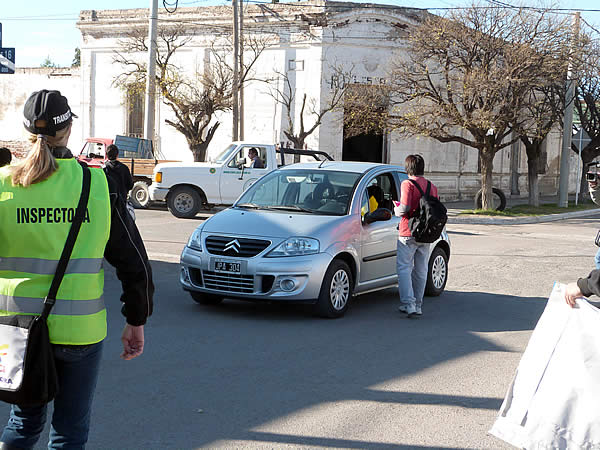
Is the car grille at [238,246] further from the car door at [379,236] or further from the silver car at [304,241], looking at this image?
the car door at [379,236]

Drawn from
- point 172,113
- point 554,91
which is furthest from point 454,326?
point 172,113

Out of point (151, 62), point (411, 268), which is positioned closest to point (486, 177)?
point (151, 62)

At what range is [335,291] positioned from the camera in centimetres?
860

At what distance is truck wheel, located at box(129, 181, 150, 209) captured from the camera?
76.6 feet

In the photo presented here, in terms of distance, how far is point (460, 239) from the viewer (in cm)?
1859

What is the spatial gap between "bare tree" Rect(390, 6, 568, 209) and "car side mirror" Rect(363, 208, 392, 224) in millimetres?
15909

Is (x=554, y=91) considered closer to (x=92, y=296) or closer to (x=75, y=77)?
(x=75, y=77)

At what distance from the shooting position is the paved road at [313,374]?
4.84m

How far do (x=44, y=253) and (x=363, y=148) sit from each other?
32502 mm

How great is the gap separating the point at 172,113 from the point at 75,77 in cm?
732

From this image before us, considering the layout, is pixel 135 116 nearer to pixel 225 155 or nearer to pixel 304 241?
pixel 225 155

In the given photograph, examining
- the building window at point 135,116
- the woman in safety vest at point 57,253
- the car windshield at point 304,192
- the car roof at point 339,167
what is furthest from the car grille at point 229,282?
the building window at point 135,116

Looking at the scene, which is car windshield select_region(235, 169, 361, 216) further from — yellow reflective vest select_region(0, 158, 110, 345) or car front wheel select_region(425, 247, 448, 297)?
yellow reflective vest select_region(0, 158, 110, 345)

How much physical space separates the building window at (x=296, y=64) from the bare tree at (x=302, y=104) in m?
0.40
